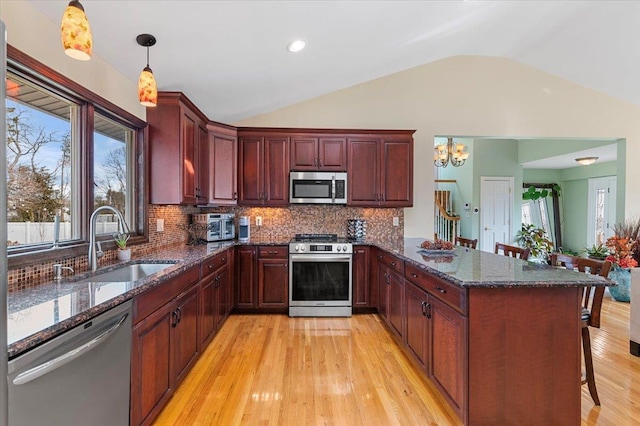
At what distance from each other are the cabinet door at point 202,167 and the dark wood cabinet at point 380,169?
5.85ft

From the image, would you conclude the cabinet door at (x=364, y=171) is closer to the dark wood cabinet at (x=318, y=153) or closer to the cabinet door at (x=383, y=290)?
the dark wood cabinet at (x=318, y=153)

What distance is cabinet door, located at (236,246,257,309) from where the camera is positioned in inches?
150

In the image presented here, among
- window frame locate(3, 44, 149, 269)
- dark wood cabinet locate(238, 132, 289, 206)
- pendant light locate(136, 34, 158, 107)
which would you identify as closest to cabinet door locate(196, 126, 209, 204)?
dark wood cabinet locate(238, 132, 289, 206)

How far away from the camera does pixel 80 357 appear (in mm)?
1250

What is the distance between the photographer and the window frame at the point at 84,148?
169 centimetres

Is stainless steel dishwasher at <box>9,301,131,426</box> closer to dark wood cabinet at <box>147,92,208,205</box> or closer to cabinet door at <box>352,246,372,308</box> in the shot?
dark wood cabinet at <box>147,92,208,205</box>

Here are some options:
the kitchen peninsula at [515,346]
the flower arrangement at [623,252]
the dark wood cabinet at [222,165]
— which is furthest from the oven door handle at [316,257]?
the flower arrangement at [623,252]

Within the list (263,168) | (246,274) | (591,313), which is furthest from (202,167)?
(591,313)

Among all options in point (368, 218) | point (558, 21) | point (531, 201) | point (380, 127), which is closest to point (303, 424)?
point (368, 218)

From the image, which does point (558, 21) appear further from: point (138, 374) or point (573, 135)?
point (138, 374)

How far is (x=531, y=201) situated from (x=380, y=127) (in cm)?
645

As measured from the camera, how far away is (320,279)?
3785mm

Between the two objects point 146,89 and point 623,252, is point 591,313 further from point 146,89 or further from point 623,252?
point 623,252

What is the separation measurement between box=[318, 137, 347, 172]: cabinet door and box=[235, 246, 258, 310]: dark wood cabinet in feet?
4.66
